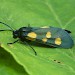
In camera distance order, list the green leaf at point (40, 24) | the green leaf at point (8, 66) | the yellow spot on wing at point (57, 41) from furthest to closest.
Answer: the yellow spot on wing at point (57, 41) < the green leaf at point (8, 66) < the green leaf at point (40, 24)

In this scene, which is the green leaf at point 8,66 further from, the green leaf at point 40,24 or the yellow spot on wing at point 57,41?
the yellow spot on wing at point 57,41

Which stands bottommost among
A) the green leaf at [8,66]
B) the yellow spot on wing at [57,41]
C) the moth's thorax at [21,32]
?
the green leaf at [8,66]

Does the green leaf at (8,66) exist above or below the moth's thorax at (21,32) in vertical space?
below

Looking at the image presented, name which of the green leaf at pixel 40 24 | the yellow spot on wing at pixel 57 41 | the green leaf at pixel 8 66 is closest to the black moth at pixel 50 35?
the yellow spot on wing at pixel 57 41

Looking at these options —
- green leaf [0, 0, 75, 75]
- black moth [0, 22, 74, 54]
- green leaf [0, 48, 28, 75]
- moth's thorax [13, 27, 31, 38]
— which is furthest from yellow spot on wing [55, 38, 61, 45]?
green leaf [0, 48, 28, 75]

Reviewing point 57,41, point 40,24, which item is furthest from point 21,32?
point 57,41

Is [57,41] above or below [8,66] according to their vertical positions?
above

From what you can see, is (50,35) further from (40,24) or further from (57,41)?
(40,24)

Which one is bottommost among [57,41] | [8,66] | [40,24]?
[8,66]
